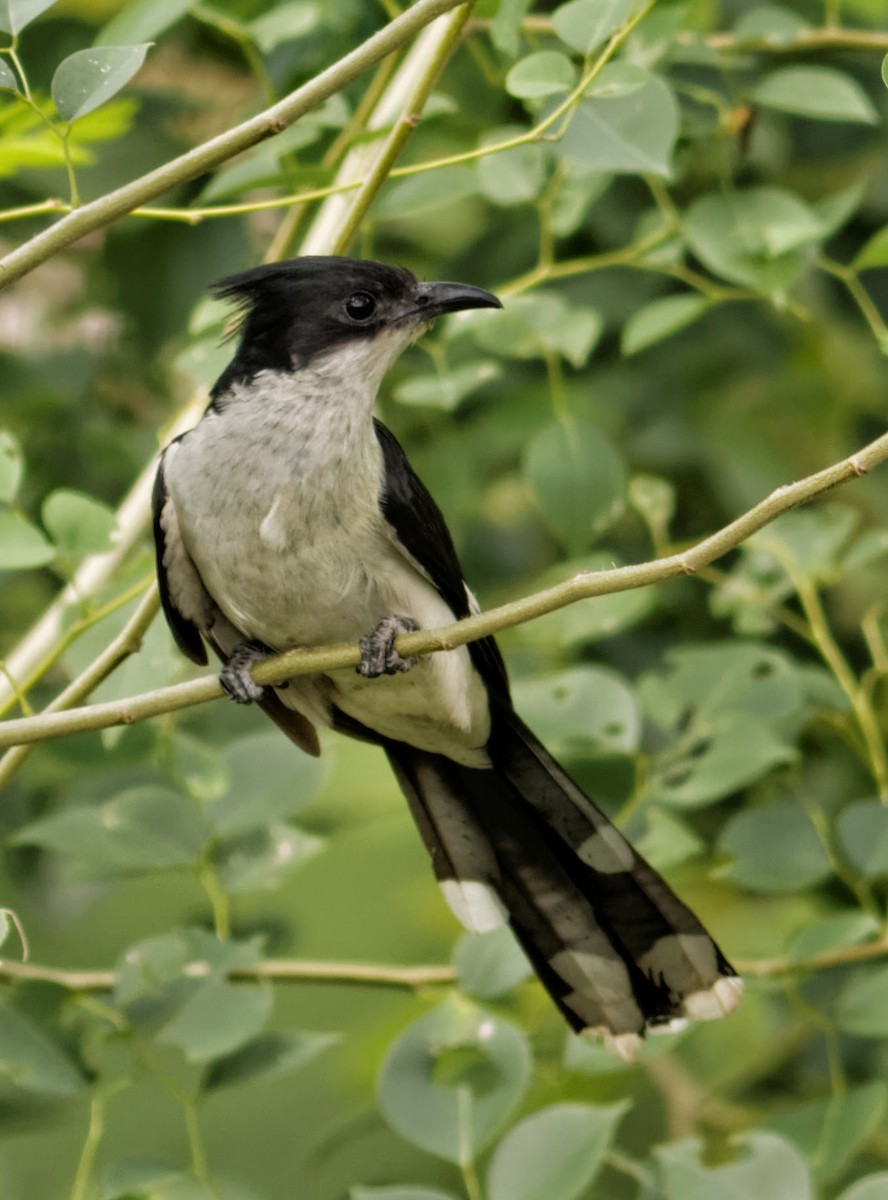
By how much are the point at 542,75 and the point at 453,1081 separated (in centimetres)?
169

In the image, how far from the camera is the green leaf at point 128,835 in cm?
308

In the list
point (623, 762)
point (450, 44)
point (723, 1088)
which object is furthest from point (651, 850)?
point (450, 44)

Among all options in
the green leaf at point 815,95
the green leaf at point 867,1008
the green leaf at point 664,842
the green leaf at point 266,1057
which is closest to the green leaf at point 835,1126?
the green leaf at point 867,1008

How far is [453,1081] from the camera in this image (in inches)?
112

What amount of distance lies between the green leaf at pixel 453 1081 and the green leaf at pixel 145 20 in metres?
1.84

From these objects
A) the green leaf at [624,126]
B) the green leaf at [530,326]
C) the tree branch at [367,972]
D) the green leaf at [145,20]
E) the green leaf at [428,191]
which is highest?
the green leaf at [145,20]

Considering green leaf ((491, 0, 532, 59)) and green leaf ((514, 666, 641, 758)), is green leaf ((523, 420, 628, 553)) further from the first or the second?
green leaf ((491, 0, 532, 59))

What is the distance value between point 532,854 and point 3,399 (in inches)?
71.2

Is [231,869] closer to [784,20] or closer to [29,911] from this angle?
[29,911]

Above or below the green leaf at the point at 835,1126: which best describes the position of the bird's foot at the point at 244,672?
above

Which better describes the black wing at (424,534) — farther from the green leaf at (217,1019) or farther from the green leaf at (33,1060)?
the green leaf at (33,1060)

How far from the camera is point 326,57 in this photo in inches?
150

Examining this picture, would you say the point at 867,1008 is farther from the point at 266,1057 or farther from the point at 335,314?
the point at 335,314

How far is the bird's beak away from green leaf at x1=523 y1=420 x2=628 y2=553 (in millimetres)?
378
